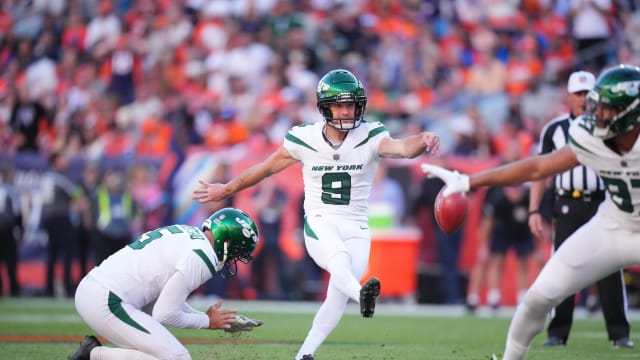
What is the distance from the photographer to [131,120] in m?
16.7

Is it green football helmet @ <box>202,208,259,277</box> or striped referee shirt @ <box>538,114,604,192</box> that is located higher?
striped referee shirt @ <box>538,114,604,192</box>

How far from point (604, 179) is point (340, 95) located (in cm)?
193

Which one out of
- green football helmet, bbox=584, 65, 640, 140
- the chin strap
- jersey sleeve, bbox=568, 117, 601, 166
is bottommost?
the chin strap

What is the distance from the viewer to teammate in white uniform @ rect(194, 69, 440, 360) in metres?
6.85

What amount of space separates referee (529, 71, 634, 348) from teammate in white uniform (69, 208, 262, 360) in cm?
338

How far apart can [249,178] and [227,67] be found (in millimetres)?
10161

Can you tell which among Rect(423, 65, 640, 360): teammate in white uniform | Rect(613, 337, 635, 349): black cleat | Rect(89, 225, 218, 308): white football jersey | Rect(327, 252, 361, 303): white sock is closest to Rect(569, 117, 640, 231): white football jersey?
Rect(423, 65, 640, 360): teammate in white uniform

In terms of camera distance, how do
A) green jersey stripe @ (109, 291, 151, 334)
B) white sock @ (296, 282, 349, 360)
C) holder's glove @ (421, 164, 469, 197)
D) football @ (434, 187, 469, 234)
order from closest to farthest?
holder's glove @ (421, 164, 469, 197) → football @ (434, 187, 469, 234) → green jersey stripe @ (109, 291, 151, 334) → white sock @ (296, 282, 349, 360)

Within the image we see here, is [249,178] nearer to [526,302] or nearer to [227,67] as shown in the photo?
[526,302]

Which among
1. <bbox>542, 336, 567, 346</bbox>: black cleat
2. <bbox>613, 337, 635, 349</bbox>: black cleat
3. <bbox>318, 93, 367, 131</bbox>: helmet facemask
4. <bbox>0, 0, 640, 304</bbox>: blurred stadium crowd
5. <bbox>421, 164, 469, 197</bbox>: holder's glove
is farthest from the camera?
<bbox>0, 0, 640, 304</bbox>: blurred stadium crowd

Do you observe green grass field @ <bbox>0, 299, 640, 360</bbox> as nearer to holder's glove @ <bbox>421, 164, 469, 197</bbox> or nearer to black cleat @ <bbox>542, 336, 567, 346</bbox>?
black cleat @ <bbox>542, 336, 567, 346</bbox>

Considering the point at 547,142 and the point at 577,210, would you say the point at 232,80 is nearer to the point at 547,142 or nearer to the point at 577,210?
the point at 547,142

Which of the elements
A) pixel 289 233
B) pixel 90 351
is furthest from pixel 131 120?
pixel 90 351

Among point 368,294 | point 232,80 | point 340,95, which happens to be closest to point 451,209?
point 368,294
